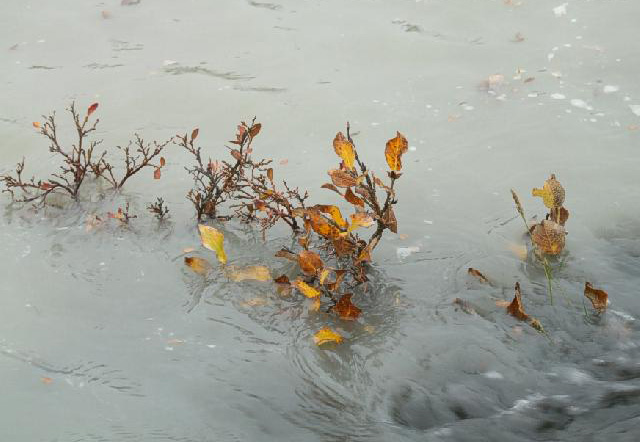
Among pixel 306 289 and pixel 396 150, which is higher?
pixel 396 150

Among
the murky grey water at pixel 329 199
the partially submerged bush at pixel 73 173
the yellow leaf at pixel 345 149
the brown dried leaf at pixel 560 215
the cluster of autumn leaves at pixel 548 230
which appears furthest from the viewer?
the partially submerged bush at pixel 73 173

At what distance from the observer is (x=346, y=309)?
8.84ft

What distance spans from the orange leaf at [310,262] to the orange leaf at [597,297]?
111cm

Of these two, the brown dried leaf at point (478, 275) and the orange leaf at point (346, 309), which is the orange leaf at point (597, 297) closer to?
the brown dried leaf at point (478, 275)

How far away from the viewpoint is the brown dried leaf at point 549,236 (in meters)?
3.04

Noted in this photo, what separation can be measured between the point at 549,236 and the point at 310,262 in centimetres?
115

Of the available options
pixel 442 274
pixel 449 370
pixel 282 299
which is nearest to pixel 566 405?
pixel 449 370

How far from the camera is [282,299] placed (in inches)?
113

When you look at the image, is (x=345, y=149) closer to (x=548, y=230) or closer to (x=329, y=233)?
(x=329, y=233)

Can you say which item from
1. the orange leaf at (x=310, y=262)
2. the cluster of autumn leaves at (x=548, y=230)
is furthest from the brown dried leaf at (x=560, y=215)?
the orange leaf at (x=310, y=262)

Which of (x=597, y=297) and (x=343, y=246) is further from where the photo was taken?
(x=343, y=246)

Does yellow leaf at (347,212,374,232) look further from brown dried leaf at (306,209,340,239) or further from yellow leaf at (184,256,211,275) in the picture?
yellow leaf at (184,256,211,275)

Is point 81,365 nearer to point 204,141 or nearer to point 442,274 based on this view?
point 442,274

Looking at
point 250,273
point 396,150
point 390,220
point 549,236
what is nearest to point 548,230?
point 549,236
